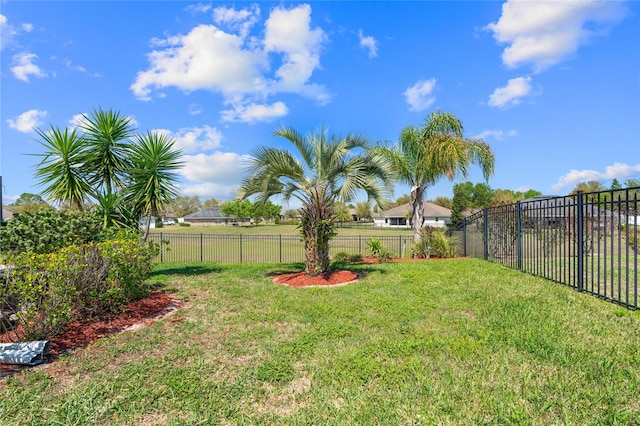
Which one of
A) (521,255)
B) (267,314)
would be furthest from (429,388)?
(521,255)

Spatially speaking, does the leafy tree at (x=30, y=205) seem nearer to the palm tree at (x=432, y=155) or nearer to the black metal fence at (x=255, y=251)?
the black metal fence at (x=255, y=251)

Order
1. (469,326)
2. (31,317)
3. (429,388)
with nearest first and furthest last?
(429,388) → (31,317) → (469,326)

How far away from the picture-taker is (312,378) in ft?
10.7

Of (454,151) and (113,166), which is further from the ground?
(454,151)

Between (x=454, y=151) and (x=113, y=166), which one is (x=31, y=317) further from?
(x=454, y=151)

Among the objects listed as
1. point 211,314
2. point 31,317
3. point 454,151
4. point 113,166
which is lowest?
point 211,314

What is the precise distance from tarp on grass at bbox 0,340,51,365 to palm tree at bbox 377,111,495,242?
12.7 meters

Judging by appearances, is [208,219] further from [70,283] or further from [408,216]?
[70,283]

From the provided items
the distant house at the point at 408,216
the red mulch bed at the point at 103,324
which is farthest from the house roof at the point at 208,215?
the red mulch bed at the point at 103,324

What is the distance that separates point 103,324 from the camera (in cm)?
514

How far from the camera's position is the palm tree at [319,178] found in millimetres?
8859

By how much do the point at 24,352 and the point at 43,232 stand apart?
3731 mm

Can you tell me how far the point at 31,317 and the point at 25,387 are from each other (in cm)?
107

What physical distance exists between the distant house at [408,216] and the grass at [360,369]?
37.7 metres
